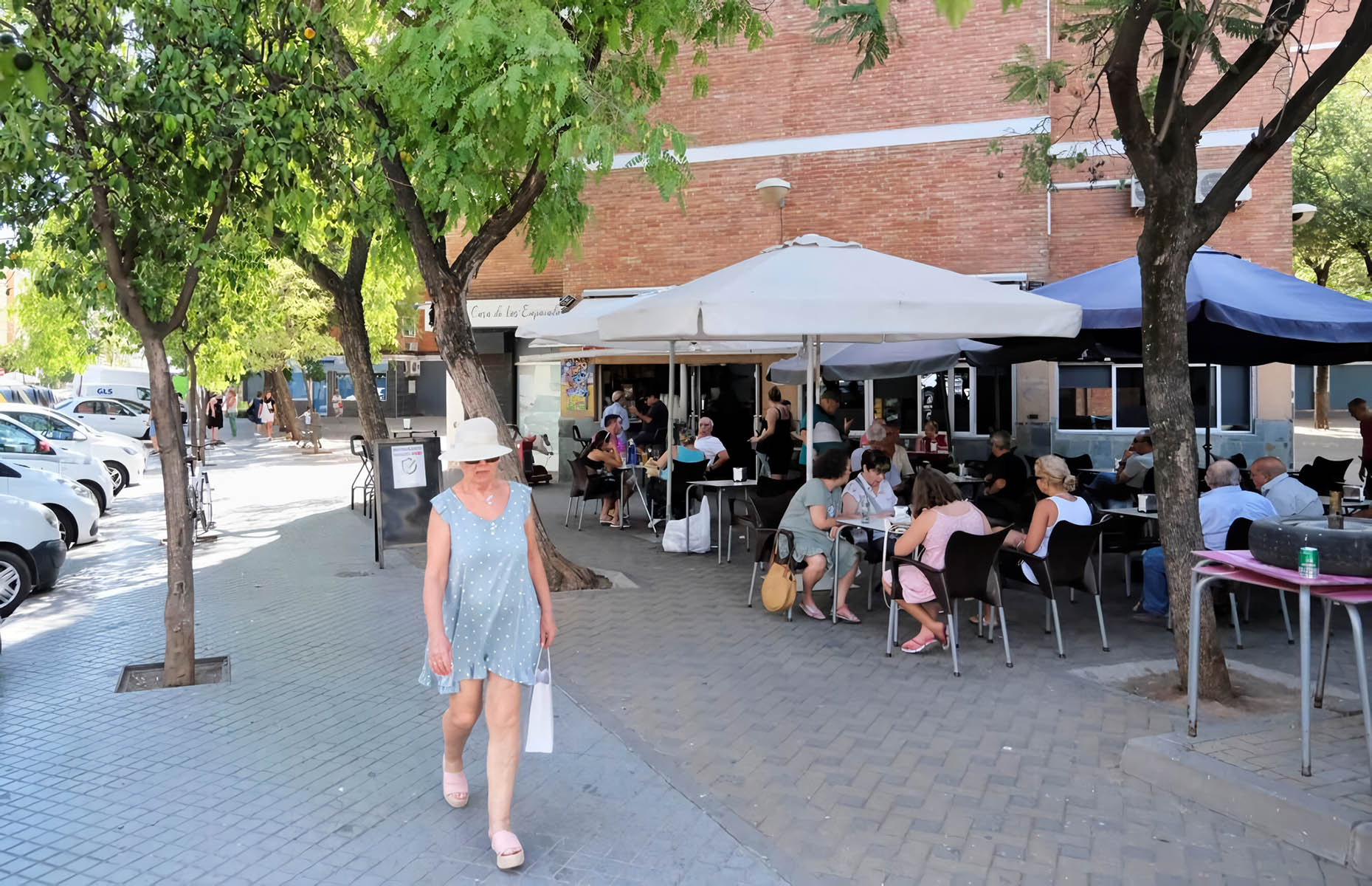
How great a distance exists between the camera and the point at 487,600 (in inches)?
152

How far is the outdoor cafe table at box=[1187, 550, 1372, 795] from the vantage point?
158 inches

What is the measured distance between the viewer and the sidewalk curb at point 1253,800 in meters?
3.82

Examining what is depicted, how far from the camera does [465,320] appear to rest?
8.87 metres

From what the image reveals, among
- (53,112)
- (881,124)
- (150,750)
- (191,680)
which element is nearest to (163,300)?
(53,112)

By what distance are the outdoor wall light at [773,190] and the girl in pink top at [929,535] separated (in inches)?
420

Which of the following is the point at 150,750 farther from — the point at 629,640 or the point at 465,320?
the point at 465,320

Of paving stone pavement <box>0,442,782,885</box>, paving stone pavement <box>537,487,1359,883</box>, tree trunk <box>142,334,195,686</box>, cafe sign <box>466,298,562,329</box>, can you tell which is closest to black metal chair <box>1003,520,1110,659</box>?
paving stone pavement <box>537,487,1359,883</box>

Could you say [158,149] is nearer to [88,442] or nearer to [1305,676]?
[1305,676]

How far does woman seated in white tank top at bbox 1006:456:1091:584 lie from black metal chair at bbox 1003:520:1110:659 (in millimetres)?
63

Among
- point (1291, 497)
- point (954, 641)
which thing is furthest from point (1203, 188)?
point (954, 641)

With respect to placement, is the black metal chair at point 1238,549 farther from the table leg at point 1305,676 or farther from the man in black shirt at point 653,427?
the man in black shirt at point 653,427

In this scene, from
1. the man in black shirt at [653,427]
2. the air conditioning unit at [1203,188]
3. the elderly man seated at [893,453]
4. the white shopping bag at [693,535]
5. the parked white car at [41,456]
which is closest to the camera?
the elderly man seated at [893,453]

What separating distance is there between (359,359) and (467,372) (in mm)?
3966

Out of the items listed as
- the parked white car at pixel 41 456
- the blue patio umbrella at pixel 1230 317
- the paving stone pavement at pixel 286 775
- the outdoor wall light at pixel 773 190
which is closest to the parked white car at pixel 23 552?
the paving stone pavement at pixel 286 775
